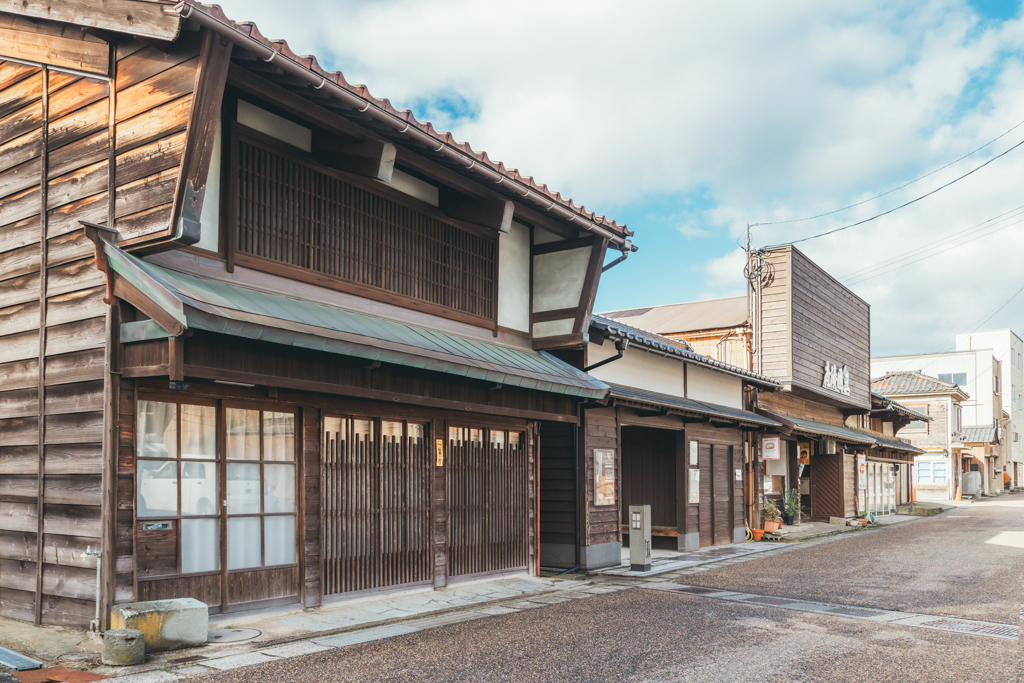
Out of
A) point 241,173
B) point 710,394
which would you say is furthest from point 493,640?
point 710,394

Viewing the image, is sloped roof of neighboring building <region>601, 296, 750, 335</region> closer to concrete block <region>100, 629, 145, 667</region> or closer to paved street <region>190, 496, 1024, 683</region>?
paved street <region>190, 496, 1024, 683</region>

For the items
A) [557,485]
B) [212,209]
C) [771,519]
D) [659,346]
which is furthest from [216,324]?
[771,519]

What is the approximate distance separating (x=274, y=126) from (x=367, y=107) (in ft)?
4.66

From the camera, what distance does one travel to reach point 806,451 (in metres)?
26.0

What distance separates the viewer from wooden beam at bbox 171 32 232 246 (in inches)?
265

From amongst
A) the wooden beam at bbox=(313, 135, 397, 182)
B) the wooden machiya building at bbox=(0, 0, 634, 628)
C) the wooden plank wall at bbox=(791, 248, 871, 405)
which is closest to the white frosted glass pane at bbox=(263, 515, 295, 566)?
the wooden machiya building at bbox=(0, 0, 634, 628)

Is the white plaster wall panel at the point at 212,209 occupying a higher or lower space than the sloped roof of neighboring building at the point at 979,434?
higher

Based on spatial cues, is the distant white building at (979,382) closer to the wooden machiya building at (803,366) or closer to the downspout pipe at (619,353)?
the wooden machiya building at (803,366)

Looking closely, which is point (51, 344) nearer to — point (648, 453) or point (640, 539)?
point (640, 539)

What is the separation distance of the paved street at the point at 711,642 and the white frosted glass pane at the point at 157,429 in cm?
233

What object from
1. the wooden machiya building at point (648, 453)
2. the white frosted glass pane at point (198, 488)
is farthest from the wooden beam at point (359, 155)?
the wooden machiya building at point (648, 453)

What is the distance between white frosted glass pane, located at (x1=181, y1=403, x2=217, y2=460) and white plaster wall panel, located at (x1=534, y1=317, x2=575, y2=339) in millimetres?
6075

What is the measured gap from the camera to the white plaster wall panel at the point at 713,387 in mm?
18344

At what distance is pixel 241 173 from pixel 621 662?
6376mm
